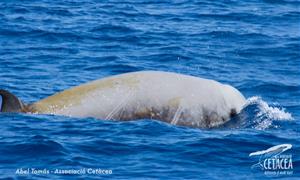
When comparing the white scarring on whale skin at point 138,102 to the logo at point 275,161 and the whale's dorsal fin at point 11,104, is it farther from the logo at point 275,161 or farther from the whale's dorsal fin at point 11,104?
the logo at point 275,161

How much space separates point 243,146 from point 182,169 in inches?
67.3

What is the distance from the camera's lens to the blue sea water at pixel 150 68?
13.8 m

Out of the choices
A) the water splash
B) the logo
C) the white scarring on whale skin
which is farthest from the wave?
the logo

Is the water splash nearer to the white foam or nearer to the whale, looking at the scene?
the white foam

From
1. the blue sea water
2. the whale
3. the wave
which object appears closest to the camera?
the blue sea water

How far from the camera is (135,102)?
15883mm

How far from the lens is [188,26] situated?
27.4m

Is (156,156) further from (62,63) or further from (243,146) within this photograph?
(62,63)

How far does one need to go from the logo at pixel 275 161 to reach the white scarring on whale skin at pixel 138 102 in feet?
6.05

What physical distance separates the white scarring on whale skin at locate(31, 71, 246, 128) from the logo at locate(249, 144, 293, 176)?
1.84 meters

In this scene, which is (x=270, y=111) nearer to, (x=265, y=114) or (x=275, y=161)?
(x=265, y=114)

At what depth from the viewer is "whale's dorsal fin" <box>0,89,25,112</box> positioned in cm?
1529

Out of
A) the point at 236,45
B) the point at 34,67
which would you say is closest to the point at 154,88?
the point at 34,67

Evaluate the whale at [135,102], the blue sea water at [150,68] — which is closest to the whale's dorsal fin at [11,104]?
the whale at [135,102]
